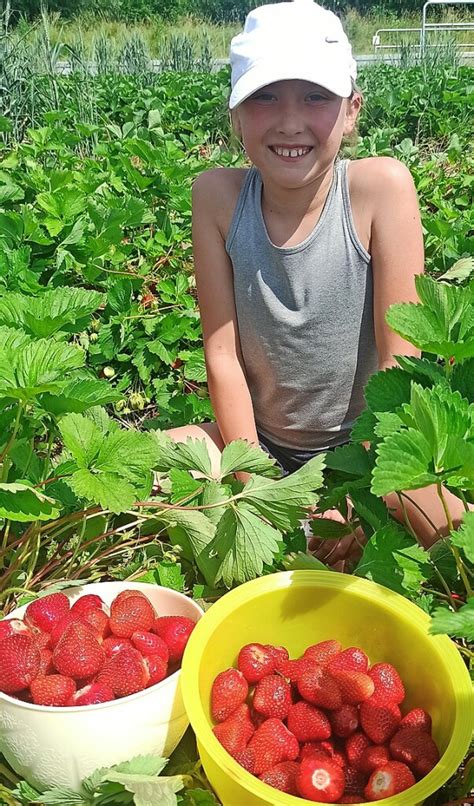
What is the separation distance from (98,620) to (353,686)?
41cm

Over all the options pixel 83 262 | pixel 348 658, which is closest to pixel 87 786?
pixel 348 658

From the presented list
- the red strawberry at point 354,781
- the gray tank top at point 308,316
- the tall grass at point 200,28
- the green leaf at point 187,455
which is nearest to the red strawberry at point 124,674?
the red strawberry at point 354,781

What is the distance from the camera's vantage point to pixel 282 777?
1113 mm

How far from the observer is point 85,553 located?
68.1 inches

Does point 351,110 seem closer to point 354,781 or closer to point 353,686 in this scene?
point 353,686

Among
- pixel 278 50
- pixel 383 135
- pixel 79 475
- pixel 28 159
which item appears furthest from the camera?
pixel 383 135

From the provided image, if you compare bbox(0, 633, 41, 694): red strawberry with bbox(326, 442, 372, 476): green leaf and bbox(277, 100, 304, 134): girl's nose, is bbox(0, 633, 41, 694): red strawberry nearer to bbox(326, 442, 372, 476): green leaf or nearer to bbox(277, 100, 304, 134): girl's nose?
bbox(326, 442, 372, 476): green leaf

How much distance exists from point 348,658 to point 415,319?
537 mm

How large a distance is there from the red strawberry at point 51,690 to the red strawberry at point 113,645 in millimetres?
88

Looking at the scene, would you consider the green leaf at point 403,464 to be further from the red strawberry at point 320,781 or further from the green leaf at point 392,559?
the red strawberry at point 320,781

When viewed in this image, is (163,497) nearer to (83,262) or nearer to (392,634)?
(392,634)

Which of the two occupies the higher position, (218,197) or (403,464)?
(218,197)

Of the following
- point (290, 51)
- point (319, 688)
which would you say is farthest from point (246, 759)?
point (290, 51)

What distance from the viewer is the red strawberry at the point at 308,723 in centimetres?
120
